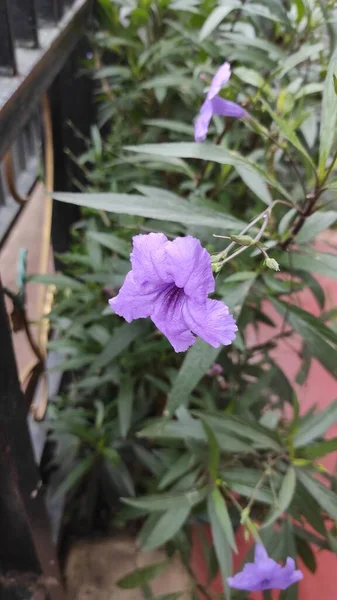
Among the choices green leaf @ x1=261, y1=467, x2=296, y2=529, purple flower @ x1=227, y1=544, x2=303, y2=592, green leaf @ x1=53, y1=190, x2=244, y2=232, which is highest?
green leaf @ x1=53, y1=190, x2=244, y2=232

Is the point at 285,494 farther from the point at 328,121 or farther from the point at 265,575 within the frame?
the point at 328,121

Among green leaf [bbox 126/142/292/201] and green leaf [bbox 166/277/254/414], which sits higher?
green leaf [bbox 126/142/292/201]

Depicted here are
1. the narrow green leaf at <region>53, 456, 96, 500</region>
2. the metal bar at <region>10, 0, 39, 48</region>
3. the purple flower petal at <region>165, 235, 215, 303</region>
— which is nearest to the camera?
the purple flower petal at <region>165, 235, 215, 303</region>

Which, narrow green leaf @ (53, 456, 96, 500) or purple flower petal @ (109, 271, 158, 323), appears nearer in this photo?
purple flower petal @ (109, 271, 158, 323)

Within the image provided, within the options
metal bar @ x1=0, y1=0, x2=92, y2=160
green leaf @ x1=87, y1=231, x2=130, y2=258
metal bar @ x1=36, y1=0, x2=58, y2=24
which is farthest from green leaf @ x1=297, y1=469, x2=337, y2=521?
metal bar @ x1=36, y1=0, x2=58, y2=24

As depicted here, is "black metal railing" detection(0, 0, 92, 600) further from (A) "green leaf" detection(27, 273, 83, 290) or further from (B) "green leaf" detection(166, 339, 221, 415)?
(B) "green leaf" detection(166, 339, 221, 415)

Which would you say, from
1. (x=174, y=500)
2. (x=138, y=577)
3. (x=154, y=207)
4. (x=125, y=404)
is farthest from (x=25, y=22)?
(x=138, y=577)

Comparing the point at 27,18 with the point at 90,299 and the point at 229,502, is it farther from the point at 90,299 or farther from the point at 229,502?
the point at 229,502

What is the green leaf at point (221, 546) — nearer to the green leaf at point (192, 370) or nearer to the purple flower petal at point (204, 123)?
the green leaf at point (192, 370)

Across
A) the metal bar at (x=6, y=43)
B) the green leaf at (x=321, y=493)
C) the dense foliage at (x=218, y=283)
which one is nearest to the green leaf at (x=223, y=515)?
the dense foliage at (x=218, y=283)
